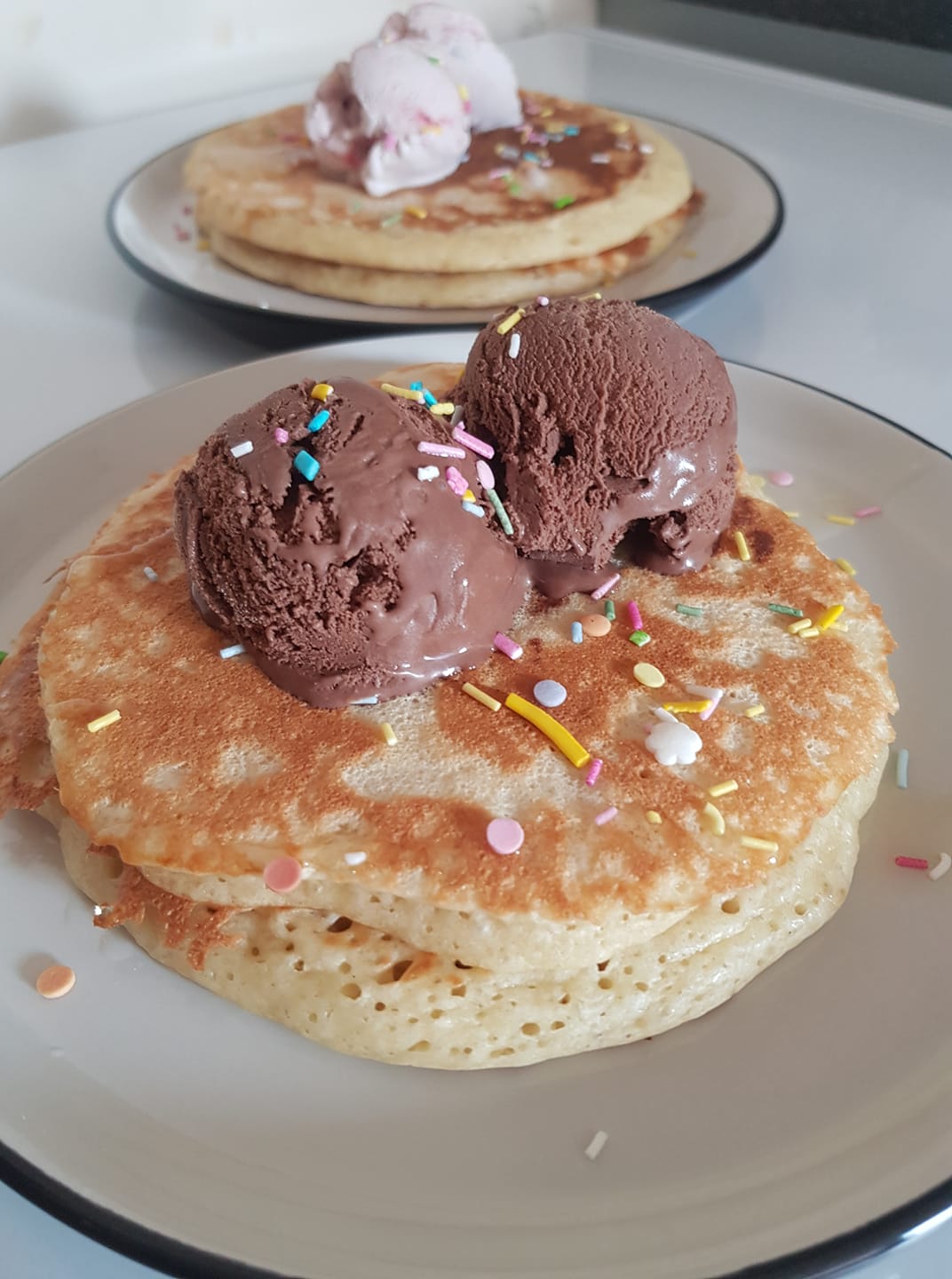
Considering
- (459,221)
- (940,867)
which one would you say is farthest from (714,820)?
(459,221)

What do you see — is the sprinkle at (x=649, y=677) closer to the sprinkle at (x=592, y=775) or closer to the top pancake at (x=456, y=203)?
the sprinkle at (x=592, y=775)

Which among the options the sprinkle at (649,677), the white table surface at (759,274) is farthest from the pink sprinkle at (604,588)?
the white table surface at (759,274)

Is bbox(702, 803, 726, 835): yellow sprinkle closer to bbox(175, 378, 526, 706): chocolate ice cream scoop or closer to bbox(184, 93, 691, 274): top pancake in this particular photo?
bbox(175, 378, 526, 706): chocolate ice cream scoop

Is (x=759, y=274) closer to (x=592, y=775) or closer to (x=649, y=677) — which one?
(x=649, y=677)

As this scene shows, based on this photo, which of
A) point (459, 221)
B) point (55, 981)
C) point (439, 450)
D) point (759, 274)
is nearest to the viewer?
point (55, 981)

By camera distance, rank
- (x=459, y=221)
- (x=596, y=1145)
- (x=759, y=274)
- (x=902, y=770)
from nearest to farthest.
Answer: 1. (x=596, y=1145)
2. (x=902, y=770)
3. (x=459, y=221)
4. (x=759, y=274)

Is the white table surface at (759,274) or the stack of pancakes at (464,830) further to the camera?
the white table surface at (759,274)

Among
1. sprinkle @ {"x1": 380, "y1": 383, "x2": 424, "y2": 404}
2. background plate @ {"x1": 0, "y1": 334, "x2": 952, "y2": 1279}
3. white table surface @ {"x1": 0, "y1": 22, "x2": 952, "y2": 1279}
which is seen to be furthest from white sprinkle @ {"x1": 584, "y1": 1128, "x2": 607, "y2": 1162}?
white table surface @ {"x1": 0, "y1": 22, "x2": 952, "y2": 1279}
